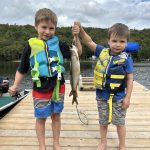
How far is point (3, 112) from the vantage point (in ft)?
23.3

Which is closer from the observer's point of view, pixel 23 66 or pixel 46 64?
pixel 46 64

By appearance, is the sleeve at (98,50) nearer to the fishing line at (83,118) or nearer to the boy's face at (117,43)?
the boy's face at (117,43)

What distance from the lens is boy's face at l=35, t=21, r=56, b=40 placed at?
3.78 meters

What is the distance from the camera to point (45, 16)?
147 inches

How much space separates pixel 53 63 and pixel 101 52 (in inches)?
26.7

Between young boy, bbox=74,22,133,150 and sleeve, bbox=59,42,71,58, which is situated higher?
sleeve, bbox=59,42,71,58

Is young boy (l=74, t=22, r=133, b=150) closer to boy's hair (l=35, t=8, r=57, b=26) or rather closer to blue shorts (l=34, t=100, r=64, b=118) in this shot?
boy's hair (l=35, t=8, r=57, b=26)

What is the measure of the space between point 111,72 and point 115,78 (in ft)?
0.29

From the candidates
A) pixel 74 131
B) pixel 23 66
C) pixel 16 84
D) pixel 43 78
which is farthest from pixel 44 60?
pixel 74 131

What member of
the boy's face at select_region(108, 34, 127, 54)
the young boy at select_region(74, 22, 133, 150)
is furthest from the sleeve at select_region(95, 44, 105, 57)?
the boy's face at select_region(108, 34, 127, 54)

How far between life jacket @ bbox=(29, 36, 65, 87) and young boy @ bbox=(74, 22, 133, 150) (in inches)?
15.9

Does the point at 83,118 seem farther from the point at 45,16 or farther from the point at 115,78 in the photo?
the point at 45,16

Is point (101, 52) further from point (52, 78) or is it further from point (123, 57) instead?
point (52, 78)

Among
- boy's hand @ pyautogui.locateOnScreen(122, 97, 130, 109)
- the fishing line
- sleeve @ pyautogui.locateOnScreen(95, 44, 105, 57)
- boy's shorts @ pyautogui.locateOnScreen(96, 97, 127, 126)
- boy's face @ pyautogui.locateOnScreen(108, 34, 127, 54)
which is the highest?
boy's face @ pyautogui.locateOnScreen(108, 34, 127, 54)
